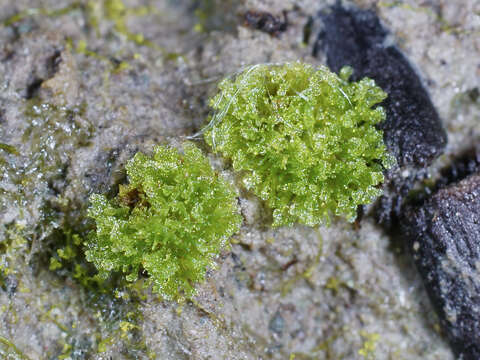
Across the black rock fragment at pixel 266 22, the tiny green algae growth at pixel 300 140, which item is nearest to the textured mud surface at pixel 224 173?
the black rock fragment at pixel 266 22

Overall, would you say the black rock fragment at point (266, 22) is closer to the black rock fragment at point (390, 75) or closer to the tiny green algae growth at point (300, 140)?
the black rock fragment at point (390, 75)

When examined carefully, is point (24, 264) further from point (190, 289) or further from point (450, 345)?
point (450, 345)

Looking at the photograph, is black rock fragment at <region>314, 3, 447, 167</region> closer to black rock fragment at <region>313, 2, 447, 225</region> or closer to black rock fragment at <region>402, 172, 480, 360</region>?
black rock fragment at <region>313, 2, 447, 225</region>

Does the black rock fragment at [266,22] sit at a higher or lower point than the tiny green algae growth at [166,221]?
higher

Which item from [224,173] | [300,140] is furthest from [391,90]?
[224,173]

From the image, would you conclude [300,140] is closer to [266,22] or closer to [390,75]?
[390,75]

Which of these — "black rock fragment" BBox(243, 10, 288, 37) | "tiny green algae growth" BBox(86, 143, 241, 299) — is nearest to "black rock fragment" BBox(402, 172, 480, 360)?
"tiny green algae growth" BBox(86, 143, 241, 299)
